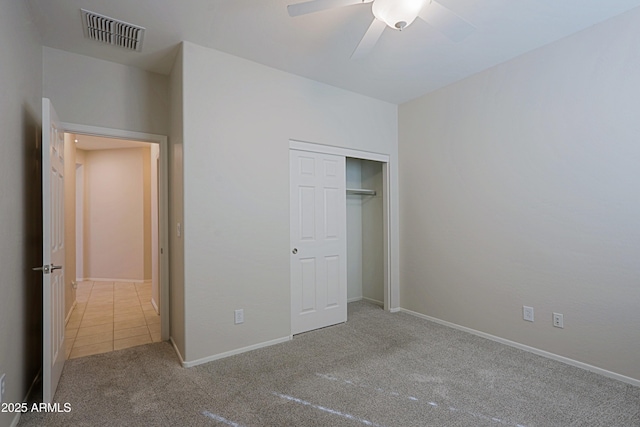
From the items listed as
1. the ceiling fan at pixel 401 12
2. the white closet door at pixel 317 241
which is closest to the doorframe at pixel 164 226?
the white closet door at pixel 317 241

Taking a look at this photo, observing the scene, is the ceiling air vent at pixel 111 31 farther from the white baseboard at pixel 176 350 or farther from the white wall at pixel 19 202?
the white baseboard at pixel 176 350

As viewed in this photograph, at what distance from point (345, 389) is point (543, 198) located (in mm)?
2313

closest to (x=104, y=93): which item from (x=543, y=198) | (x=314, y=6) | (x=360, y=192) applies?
(x=314, y=6)

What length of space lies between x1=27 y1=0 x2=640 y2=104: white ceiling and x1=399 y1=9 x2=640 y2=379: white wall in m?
0.27

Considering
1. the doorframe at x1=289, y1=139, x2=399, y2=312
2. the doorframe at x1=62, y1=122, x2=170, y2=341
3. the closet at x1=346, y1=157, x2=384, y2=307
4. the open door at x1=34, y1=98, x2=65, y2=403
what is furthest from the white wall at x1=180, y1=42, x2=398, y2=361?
the closet at x1=346, y1=157, x2=384, y2=307

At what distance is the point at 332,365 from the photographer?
8.63ft

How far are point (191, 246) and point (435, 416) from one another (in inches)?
84.8

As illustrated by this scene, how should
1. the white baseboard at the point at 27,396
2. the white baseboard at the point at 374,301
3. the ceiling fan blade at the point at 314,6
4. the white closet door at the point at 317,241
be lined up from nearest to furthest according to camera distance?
the ceiling fan blade at the point at 314,6
the white baseboard at the point at 27,396
the white closet door at the point at 317,241
the white baseboard at the point at 374,301

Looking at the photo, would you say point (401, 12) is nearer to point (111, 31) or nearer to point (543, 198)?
point (543, 198)

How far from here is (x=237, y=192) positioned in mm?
2885

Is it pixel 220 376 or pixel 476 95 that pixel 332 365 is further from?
pixel 476 95

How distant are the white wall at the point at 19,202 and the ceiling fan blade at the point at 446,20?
7.66ft

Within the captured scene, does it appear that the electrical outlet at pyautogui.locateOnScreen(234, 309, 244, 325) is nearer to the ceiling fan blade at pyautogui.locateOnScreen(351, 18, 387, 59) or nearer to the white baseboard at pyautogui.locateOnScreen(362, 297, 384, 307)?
the white baseboard at pyautogui.locateOnScreen(362, 297, 384, 307)

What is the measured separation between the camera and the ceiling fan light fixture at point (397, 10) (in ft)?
5.61
